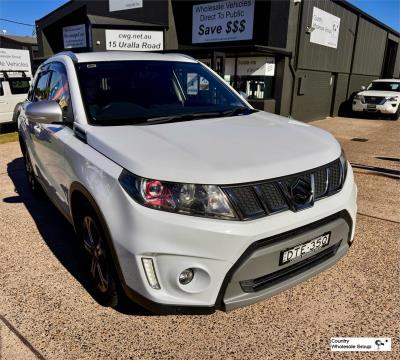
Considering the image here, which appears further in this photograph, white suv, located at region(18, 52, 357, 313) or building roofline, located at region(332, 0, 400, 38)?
building roofline, located at region(332, 0, 400, 38)

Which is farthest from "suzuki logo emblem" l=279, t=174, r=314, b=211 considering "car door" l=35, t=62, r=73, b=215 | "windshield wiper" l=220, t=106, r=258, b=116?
"car door" l=35, t=62, r=73, b=215

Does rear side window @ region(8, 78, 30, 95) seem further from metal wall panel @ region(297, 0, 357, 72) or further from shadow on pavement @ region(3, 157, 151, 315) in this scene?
metal wall panel @ region(297, 0, 357, 72)

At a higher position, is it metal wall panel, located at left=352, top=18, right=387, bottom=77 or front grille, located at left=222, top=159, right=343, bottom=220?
metal wall panel, located at left=352, top=18, right=387, bottom=77

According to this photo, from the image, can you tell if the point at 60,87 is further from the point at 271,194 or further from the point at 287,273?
the point at 287,273

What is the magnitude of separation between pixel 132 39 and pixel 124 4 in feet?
10.3

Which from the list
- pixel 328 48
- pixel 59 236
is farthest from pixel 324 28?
pixel 59 236

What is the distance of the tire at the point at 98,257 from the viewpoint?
2.37 m

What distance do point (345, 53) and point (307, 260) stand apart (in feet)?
58.4

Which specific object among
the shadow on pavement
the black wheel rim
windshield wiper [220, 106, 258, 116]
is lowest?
the shadow on pavement

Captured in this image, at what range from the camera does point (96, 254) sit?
2.65 m

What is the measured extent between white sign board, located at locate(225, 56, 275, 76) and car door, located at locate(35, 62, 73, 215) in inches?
396

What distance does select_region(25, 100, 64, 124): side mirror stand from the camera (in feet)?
9.37

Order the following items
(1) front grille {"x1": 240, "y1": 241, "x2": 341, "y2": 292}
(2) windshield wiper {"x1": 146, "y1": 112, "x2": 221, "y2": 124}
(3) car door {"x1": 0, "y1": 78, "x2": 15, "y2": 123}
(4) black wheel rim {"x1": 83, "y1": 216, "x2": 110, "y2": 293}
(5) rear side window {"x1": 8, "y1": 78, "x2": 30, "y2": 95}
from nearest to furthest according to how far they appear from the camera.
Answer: (1) front grille {"x1": 240, "y1": 241, "x2": 341, "y2": 292}, (4) black wheel rim {"x1": 83, "y1": 216, "x2": 110, "y2": 293}, (2) windshield wiper {"x1": 146, "y1": 112, "x2": 221, "y2": 124}, (3) car door {"x1": 0, "y1": 78, "x2": 15, "y2": 123}, (5) rear side window {"x1": 8, "y1": 78, "x2": 30, "y2": 95}

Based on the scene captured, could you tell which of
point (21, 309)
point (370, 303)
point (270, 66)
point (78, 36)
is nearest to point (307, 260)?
point (370, 303)
